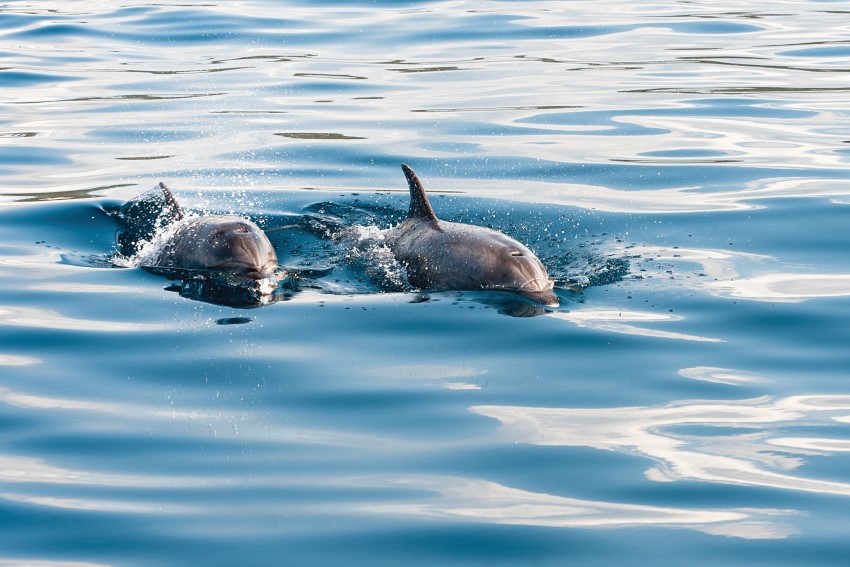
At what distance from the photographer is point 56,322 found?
8.77 meters

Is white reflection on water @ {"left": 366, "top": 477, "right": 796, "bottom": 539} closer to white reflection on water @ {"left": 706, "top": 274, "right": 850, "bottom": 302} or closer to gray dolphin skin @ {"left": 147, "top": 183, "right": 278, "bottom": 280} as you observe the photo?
white reflection on water @ {"left": 706, "top": 274, "right": 850, "bottom": 302}

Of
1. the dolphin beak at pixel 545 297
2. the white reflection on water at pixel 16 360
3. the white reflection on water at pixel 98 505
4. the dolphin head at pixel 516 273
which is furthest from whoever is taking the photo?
the dolphin head at pixel 516 273

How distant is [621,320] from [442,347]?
138 cm

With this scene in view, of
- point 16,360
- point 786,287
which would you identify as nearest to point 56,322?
point 16,360

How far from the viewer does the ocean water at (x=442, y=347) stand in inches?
221

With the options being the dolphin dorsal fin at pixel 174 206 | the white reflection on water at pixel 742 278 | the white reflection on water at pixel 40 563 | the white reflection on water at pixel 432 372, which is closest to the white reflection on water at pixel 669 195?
the white reflection on water at pixel 742 278

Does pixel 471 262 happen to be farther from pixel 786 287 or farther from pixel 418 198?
pixel 786 287

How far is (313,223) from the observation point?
12.1m

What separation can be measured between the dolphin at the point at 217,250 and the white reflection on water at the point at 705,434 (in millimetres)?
3409

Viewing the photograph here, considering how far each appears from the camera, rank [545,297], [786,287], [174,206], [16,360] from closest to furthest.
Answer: [16,360]
[545,297]
[786,287]
[174,206]

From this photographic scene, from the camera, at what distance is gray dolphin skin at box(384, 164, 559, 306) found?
29.8 ft

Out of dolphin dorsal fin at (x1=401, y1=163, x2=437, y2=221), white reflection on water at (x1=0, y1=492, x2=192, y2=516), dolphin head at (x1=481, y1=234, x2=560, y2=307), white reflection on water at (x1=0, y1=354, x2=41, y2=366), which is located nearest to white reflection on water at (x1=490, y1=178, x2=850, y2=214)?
dolphin dorsal fin at (x1=401, y1=163, x2=437, y2=221)

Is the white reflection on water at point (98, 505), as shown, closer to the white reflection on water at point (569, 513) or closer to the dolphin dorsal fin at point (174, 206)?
the white reflection on water at point (569, 513)

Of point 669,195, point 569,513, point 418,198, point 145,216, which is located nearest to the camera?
point 569,513
